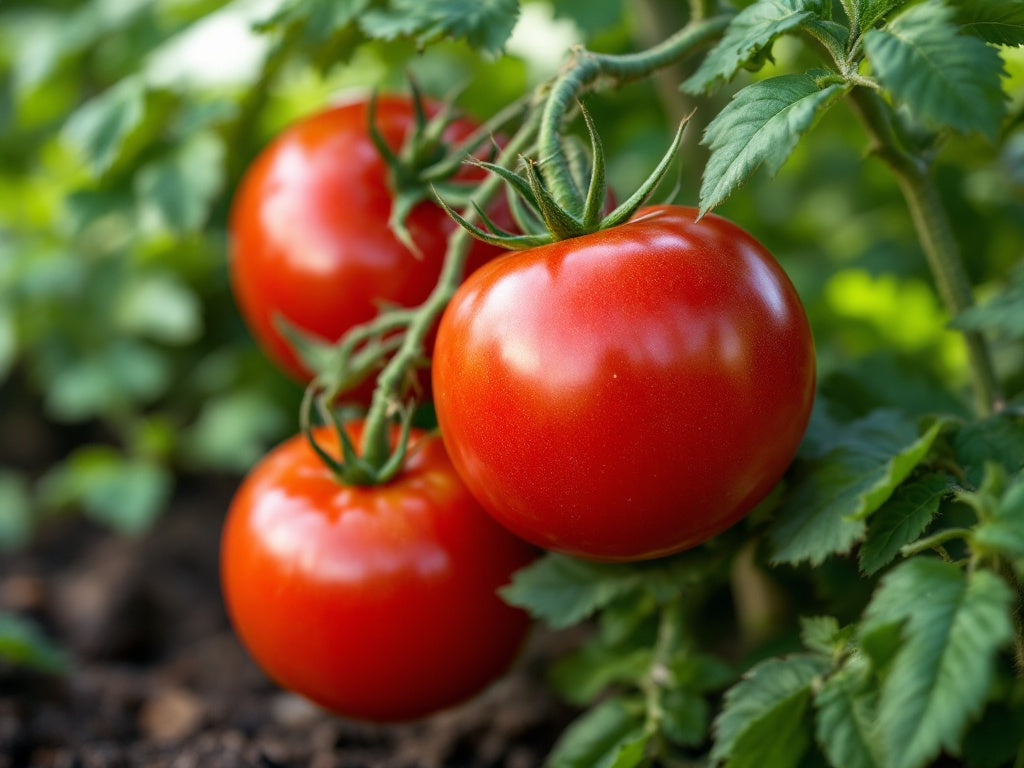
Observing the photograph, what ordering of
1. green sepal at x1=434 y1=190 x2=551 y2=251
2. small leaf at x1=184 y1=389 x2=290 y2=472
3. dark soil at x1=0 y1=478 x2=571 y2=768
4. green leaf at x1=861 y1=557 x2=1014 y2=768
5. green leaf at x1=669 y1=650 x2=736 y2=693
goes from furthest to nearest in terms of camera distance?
small leaf at x1=184 y1=389 x2=290 y2=472, dark soil at x1=0 y1=478 x2=571 y2=768, green leaf at x1=669 y1=650 x2=736 y2=693, green sepal at x1=434 y1=190 x2=551 y2=251, green leaf at x1=861 y1=557 x2=1014 y2=768

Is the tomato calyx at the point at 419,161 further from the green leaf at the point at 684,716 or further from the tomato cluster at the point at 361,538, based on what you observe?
the green leaf at the point at 684,716

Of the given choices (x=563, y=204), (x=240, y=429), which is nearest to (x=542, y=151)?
(x=563, y=204)

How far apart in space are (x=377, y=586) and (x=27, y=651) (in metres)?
0.61

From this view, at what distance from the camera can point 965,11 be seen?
0.74 meters

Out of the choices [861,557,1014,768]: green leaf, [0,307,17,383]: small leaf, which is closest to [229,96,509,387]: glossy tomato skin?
[861,557,1014,768]: green leaf

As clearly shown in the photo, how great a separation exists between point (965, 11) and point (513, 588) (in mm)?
599

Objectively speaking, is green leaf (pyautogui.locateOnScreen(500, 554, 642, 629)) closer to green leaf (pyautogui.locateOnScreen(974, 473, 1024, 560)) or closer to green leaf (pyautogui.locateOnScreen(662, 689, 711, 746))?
green leaf (pyautogui.locateOnScreen(662, 689, 711, 746))

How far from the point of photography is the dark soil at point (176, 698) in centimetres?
122

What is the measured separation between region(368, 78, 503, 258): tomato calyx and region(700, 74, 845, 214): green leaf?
0.36 meters

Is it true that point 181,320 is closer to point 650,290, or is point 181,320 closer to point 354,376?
point 354,376

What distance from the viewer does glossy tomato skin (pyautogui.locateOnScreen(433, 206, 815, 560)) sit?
0.74 meters

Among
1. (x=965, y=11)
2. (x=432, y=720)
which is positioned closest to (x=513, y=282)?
(x=965, y=11)

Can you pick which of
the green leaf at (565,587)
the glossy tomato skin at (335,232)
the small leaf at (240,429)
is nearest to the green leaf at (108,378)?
the small leaf at (240,429)

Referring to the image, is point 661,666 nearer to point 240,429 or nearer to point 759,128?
point 759,128
